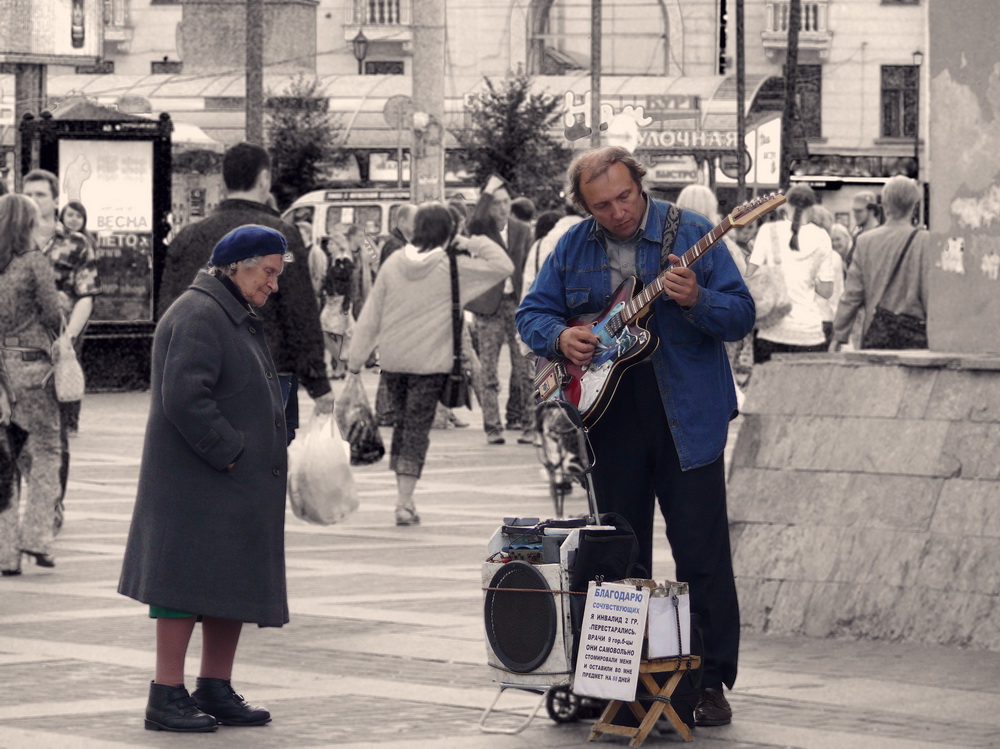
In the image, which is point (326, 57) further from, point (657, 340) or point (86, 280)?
point (657, 340)

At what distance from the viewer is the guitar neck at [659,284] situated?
6496 millimetres

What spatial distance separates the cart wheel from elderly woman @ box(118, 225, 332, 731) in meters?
0.86

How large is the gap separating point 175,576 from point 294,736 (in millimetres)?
617

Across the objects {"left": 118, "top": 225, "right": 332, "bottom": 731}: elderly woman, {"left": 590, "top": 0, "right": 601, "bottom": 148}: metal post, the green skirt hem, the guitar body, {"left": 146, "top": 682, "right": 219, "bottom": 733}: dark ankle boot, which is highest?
{"left": 590, "top": 0, "right": 601, "bottom": 148}: metal post

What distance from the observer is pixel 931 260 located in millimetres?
8898

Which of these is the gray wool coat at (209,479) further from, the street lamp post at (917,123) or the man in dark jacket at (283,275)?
the street lamp post at (917,123)

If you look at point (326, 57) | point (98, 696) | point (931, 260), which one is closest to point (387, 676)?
point (98, 696)

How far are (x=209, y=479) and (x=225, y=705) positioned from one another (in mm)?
689

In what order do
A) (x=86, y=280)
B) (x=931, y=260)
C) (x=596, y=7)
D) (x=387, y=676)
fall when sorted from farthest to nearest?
(x=596, y=7) < (x=86, y=280) < (x=931, y=260) < (x=387, y=676)

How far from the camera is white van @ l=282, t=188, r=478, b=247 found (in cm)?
3850

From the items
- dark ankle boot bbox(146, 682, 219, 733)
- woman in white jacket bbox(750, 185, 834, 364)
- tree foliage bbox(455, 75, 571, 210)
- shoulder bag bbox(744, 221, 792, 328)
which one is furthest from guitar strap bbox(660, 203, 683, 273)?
tree foliage bbox(455, 75, 571, 210)

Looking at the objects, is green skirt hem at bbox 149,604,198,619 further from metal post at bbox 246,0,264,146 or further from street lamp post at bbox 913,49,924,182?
street lamp post at bbox 913,49,924,182

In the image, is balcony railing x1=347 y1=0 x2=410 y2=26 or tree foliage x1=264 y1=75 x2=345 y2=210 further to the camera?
balcony railing x1=347 y1=0 x2=410 y2=26

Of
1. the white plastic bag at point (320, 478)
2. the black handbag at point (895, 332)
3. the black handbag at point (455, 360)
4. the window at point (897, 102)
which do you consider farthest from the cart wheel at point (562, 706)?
the window at point (897, 102)
